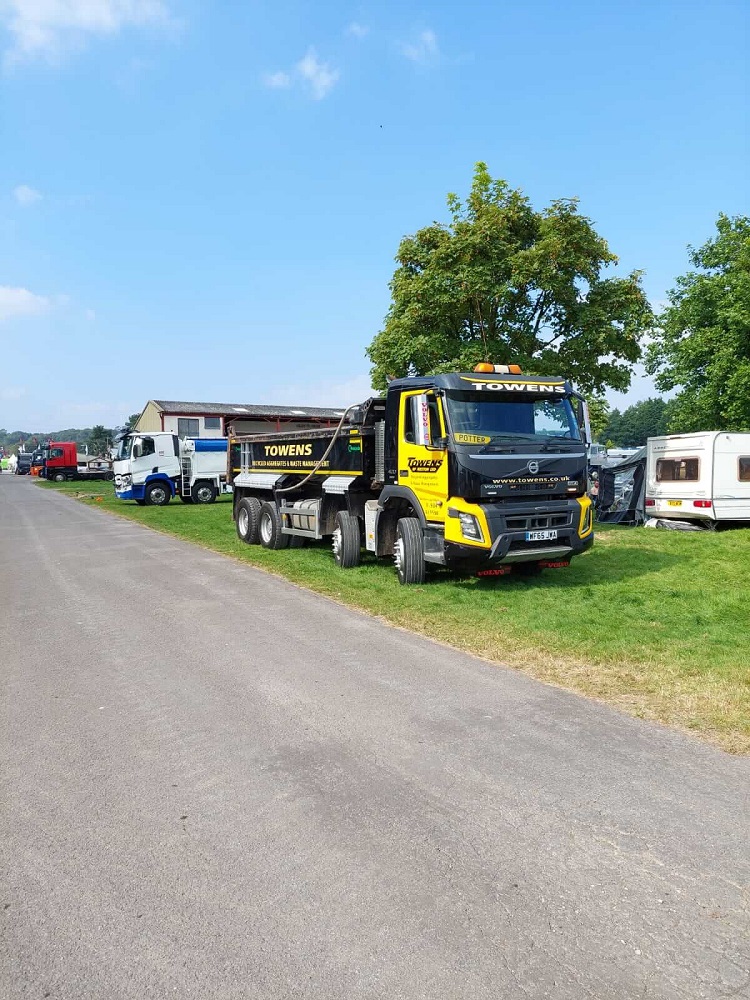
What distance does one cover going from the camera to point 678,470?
56.3 ft

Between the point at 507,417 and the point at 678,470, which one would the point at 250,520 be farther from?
the point at 678,470

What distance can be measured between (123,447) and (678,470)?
21009 mm

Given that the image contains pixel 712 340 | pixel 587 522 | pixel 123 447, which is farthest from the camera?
pixel 123 447

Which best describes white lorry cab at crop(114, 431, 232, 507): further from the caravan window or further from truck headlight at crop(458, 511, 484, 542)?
truck headlight at crop(458, 511, 484, 542)

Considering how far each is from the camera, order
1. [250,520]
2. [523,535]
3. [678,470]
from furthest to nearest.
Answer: [678,470] → [250,520] → [523,535]

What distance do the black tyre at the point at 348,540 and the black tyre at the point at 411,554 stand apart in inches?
66.2

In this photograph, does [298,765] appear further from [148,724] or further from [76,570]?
[76,570]

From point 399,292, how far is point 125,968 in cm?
1583

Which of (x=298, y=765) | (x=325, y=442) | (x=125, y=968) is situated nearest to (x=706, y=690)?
(x=298, y=765)

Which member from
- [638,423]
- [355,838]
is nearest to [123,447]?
[355,838]

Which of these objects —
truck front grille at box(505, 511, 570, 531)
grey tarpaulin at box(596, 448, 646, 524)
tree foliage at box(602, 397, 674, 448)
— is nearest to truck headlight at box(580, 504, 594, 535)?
truck front grille at box(505, 511, 570, 531)

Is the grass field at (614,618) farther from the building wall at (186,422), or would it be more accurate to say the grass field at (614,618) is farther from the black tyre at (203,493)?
the building wall at (186,422)

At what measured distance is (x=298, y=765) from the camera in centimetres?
436

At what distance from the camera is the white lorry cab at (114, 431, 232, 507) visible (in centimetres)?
2839
